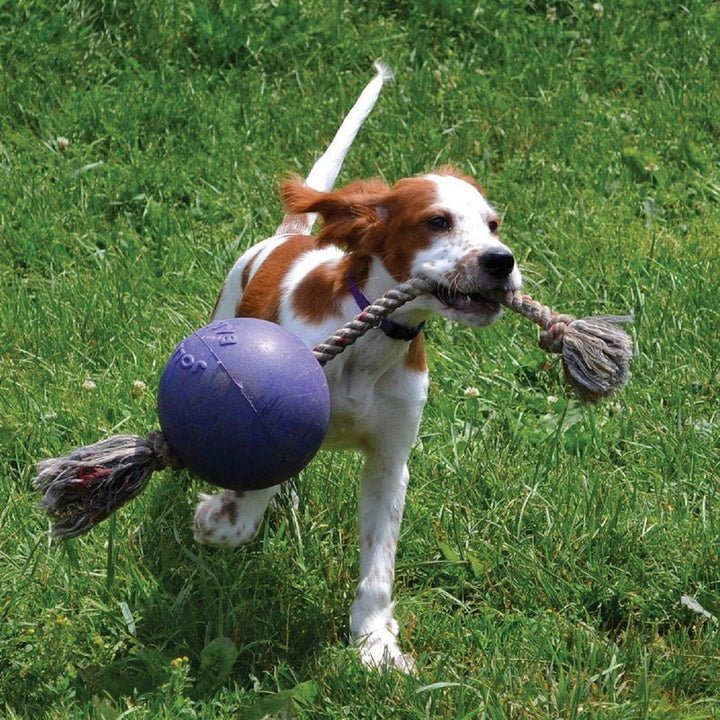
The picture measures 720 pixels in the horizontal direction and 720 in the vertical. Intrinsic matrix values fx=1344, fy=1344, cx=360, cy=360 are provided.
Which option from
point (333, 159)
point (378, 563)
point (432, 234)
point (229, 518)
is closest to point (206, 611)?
point (229, 518)

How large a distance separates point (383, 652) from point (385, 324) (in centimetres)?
83

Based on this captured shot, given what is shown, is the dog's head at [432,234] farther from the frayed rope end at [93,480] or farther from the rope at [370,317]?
the frayed rope end at [93,480]

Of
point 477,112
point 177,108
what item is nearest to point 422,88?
point 477,112

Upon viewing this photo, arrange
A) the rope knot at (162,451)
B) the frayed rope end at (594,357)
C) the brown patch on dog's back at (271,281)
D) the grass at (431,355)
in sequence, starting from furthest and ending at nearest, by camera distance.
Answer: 1. the brown patch on dog's back at (271,281)
2. the grass at (431,355)
3. the frayed rope end at (594,357)
4. the rope knot at (162,451)

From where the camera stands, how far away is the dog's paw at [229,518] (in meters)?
3.57

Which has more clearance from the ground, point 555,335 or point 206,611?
point 555,335

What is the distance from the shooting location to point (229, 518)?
357 cm

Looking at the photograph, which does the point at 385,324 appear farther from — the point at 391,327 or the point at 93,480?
the point at 93,480

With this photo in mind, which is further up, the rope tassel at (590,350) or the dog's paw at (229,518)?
the rope tassel at (590,350)

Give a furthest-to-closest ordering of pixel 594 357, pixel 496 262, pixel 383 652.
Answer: pixel 383 652
pixel 496 262
pixel 594 357

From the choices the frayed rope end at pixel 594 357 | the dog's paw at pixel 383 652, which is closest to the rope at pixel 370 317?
the frayed rope end at pixel 594 357

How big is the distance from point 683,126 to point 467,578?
3.40 metres

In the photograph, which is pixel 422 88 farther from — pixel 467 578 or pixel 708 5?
pixel 467 578

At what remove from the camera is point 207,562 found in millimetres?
3750
